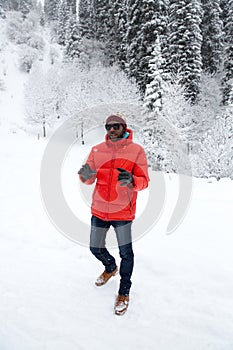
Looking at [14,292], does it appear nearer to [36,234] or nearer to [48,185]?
[36,234]

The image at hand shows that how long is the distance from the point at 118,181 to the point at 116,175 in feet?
0.33

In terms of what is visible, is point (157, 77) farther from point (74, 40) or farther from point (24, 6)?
point (24, 6)

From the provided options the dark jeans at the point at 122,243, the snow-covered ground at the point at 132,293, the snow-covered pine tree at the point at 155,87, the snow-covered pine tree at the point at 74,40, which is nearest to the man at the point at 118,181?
the dark jeans at the point at 122,243

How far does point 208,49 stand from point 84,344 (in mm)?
32832

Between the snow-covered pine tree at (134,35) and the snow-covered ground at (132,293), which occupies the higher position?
the snow-covered pine tree at (134,35)

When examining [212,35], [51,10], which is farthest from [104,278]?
[51,10]

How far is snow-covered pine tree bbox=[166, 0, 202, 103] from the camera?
23188 mm

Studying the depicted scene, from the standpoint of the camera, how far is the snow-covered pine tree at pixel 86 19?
35000 mm

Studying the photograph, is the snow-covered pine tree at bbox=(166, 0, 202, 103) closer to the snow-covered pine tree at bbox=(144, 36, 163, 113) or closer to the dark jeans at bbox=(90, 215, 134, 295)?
the snow-covered pine tree at bbox=(144, 36, 163, 113)

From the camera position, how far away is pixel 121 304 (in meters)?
2.48

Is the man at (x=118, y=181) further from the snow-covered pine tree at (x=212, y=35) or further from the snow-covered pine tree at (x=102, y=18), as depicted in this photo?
the snow-covered pine tree at (x=102, y=18)

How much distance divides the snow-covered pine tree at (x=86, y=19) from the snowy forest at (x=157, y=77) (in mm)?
137

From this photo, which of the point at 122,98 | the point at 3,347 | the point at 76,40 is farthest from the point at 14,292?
the point at 76,40

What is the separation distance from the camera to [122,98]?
24.7m
